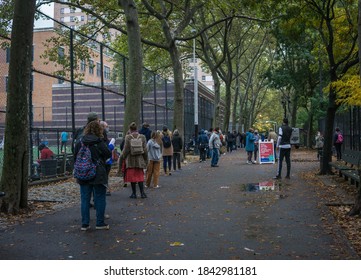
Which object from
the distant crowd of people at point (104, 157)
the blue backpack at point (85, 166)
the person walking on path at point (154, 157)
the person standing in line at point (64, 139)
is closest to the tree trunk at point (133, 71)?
the distant crowd of people at point (104, 157)

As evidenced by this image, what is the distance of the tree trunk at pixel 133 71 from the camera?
56.7 feet

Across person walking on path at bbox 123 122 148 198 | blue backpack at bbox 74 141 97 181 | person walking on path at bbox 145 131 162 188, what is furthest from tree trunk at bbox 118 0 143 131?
blue backpack at bbox 74 141 97 181

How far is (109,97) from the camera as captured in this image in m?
21.2

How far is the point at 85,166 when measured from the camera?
7605mm

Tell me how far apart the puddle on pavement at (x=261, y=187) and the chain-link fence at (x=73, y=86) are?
19.8 feet

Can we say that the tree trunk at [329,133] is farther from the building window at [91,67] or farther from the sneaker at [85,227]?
the sneaker at [85,227]

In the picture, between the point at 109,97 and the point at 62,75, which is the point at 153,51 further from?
the point at 62,75

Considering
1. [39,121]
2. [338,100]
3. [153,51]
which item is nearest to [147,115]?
[39,121]

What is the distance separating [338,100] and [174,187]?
6070 mm

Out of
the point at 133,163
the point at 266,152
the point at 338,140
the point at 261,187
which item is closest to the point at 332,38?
the point at 261,187

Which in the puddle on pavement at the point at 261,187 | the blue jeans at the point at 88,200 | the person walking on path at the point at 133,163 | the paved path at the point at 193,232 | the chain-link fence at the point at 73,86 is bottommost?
the paved path at the point at 193,232

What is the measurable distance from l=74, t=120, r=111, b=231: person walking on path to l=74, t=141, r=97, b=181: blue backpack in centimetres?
6

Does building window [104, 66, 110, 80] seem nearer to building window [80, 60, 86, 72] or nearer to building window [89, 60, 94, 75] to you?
building window [89, 60, 94, 75]

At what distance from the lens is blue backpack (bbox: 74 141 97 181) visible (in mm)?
7594
